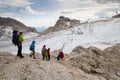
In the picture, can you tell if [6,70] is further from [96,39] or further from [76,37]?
[76,37]

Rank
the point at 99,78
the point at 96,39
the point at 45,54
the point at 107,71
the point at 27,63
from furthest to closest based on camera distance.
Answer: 1. the point at 96,39
2. the point at 45,54
3. the point at 107,71
4. the point at 99,78
5. the point at 27,63

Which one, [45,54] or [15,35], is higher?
[15,35]

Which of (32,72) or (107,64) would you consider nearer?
(32,72)

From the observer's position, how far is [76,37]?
96938mm

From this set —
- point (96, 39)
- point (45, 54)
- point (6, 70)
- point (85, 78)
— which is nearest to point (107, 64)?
point (85, 78)

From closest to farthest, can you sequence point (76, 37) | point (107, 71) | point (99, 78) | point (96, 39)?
point (99, 78) < point (107, 71) < point (96, 39) < point (76, 37)

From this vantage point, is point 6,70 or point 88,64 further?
point 88,64

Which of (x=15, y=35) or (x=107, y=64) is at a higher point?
(x=15, y=35)

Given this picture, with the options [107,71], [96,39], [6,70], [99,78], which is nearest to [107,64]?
[107,71]

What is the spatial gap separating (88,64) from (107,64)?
1793 millimetres

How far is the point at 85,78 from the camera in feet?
55.1

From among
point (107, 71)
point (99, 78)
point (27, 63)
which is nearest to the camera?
point (27, 63)

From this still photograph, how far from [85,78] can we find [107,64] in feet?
13.9

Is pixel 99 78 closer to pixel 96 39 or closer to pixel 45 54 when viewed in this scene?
pixel 45 54
